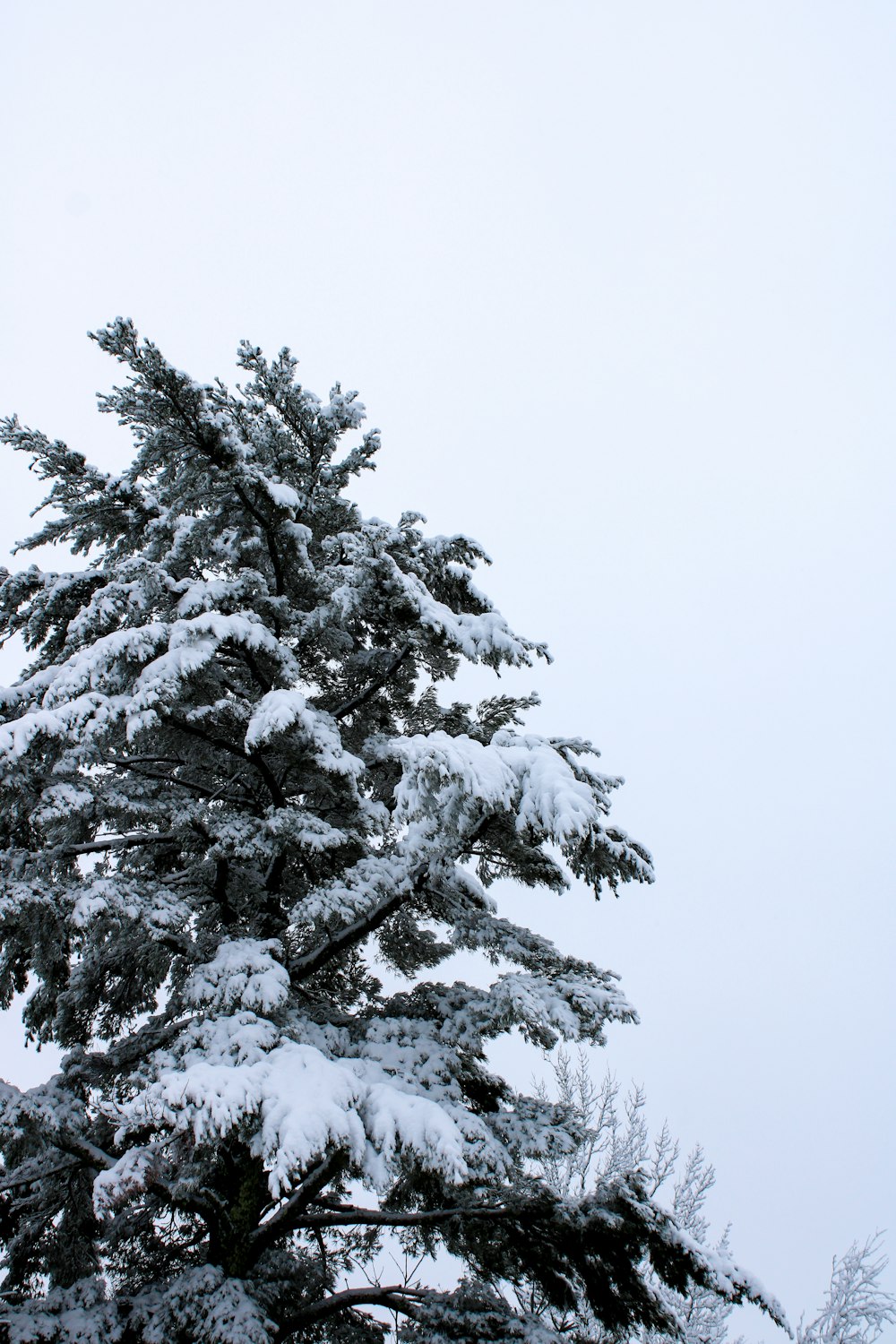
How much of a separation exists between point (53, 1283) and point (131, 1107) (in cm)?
387

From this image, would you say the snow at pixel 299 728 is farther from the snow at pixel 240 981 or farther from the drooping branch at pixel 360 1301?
the drooping branch at pixel 360 1301

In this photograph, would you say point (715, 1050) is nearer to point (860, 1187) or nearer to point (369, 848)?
point (860, 1187)

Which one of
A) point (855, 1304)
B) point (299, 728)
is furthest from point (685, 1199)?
point (299, 728)

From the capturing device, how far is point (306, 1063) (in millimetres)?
4535

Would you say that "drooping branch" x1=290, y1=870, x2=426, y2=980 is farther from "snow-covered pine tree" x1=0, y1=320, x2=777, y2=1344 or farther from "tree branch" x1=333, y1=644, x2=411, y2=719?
"tree branch" x1=333, y1=644, x2=411, y2=719

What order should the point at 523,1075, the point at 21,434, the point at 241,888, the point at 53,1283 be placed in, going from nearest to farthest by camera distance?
the point at 53,1283, the point at 21,434, the point at 241,888, the point at 523,1075

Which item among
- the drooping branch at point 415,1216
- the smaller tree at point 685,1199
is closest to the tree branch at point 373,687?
the drooping branch at point 415,1216

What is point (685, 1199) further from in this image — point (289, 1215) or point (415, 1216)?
point (289, 1215)

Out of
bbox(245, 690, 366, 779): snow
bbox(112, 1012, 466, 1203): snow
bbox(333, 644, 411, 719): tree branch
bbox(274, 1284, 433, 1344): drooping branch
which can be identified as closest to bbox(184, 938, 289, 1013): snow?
bbox(112, 1012, 466, 1203): snow

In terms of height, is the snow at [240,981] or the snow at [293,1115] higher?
the snow at [240,981]

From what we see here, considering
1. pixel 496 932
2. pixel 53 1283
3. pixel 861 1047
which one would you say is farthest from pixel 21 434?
pixel 861 1047

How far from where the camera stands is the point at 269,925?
23.7ft

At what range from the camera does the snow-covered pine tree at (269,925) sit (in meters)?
4.72

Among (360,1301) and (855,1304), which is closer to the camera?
(360,1301)
